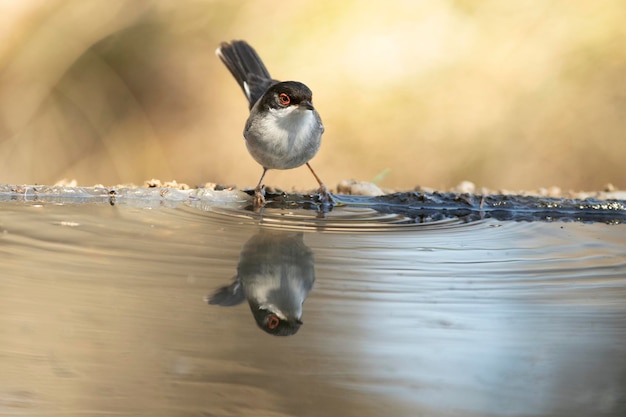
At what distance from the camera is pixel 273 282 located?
2830mm

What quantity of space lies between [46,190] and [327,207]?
1.31 meters

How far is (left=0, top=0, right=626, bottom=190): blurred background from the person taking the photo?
7.79 metres

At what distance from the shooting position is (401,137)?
8.02 meters

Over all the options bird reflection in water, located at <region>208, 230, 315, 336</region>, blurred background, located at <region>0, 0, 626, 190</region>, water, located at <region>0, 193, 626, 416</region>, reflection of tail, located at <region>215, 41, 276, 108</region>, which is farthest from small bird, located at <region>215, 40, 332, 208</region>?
blurred background, located at <region>0, 0, 626, 190</region>

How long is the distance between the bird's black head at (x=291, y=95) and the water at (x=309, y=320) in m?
1.06

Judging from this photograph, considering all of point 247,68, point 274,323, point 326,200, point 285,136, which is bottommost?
point 274,323

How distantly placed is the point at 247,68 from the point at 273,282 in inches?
133

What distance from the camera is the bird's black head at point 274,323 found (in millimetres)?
2309

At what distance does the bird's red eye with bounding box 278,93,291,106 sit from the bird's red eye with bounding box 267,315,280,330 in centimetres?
244

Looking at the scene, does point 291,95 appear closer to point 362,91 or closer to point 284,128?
point 284,128

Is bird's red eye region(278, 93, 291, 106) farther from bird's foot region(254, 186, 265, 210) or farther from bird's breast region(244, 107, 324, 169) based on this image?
bird's foot region(254, 186, 265, 210)

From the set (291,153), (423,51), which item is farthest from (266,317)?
(423,51)

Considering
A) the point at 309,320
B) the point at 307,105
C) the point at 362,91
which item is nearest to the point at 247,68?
the point at 307,105

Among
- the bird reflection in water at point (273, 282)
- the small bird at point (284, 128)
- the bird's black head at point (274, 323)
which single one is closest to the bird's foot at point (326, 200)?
the small bird at point (284, 128)
